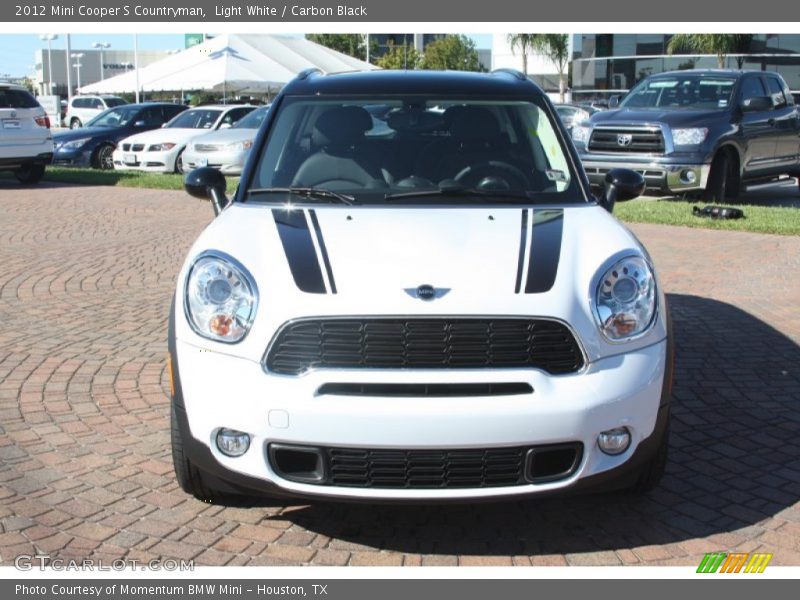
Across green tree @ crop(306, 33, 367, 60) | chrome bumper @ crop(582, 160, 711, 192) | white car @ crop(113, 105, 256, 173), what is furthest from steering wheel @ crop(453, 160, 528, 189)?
green tree @ crop(306, 33, 367, 60)

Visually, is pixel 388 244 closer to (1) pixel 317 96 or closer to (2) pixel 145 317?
(1) pixel 317 96

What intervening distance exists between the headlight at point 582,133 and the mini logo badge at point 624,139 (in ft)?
2.02

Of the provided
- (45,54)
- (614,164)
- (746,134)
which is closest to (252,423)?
(614,164)

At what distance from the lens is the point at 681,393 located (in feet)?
17.7

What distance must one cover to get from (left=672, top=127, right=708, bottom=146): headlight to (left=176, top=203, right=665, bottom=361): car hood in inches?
363

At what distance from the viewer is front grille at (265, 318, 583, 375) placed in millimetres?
3270

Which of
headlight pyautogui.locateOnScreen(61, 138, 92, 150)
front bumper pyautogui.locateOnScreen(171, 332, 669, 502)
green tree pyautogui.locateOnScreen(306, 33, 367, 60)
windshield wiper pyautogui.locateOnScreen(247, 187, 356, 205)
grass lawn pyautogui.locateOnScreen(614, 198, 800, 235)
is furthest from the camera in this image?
green tree pyautogui.locateOnScreen(306, 33, 367, 60)

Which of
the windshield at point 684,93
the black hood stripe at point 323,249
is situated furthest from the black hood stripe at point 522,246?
the windshield at point 684,93

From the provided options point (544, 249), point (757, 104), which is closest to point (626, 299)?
point (544, 249)

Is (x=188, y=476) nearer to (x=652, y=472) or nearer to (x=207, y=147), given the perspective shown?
(x=652, y=472)

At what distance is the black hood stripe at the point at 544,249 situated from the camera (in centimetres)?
346

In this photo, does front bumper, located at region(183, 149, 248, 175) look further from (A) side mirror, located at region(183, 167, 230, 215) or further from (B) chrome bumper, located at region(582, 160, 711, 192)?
(A) side mirror, located at region(183, 167, 230, 215)

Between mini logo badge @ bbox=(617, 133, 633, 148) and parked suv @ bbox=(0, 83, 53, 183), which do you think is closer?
mini logo badge @ bbox=(617, 133, 633, 148)

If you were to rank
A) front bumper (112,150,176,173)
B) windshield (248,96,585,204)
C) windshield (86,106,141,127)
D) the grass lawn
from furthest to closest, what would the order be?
windshield (86,106,141,127), front bumper (112,150,176,173), the grass lawn, windshield (248,96,585,204)
